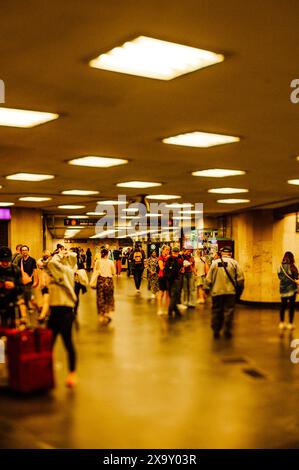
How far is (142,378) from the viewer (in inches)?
286

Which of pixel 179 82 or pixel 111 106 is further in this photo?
pixel 111 106

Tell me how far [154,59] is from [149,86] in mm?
559

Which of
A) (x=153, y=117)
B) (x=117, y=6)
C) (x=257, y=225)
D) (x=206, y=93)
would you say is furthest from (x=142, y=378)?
(x=257, y=225)

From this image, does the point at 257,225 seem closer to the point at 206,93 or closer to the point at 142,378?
the point at 142,378

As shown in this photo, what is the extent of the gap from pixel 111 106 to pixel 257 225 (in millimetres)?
14015

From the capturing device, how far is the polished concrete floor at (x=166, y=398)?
5020 mm

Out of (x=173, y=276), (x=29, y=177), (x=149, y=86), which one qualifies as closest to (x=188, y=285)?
(x=173, y=276)

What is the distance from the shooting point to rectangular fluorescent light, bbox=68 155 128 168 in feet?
26.7

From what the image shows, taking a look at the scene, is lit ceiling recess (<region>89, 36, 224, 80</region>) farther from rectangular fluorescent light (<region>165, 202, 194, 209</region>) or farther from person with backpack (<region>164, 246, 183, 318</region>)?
rectangular fluorescent light (<region>165, 202, 194, 209</region>)

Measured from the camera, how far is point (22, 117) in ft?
18.1

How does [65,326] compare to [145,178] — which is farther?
[145,178]

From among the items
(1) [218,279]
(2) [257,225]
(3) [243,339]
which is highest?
(2) [257,225]

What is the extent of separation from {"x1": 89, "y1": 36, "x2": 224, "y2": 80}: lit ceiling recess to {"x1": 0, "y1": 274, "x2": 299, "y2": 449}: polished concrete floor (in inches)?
129

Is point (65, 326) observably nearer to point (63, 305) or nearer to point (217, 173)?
point (63, 305)
